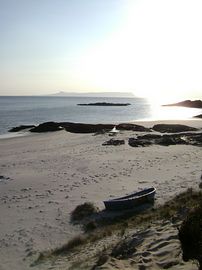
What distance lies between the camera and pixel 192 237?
692cm

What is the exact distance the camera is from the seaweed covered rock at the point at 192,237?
686 cm

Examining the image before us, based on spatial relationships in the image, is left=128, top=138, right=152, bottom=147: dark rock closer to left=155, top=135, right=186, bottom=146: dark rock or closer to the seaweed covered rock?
left=155, top=135, right=186, bottom=146: dark rock

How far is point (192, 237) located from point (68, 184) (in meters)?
14.6

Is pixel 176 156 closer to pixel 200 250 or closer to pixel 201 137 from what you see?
pixel 201 137

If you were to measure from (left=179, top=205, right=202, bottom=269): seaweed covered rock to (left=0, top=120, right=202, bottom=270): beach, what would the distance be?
3.31 ft

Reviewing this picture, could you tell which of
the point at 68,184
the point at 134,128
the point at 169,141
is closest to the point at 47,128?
the point at 134,128

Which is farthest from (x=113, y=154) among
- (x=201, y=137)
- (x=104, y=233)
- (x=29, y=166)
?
(x=104, y=233)

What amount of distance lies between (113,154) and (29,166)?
6.91m

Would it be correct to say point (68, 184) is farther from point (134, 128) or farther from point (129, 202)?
point (134, 128)

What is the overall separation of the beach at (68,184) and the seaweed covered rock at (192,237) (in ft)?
3.31

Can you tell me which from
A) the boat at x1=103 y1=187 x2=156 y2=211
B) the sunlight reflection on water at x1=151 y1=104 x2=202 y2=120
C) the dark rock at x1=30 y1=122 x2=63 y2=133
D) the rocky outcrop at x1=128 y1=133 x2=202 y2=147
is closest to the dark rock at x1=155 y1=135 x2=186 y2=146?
the rocky outcrop at x1=128 y1=133 x2=202 y2=147

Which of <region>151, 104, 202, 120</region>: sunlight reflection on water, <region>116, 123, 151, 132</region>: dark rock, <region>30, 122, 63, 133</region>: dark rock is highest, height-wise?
<region>116, 123, 151, 132</region>: dark rock

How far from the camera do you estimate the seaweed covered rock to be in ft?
22.5

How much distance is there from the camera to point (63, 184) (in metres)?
21.2
